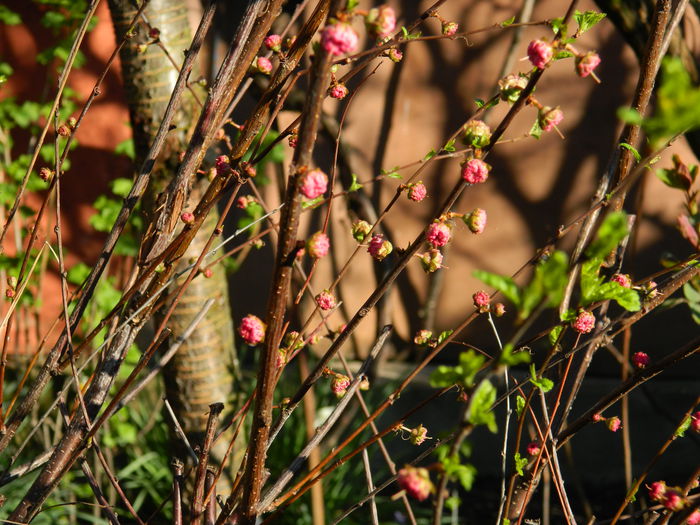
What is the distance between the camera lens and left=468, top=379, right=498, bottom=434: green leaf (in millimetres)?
637

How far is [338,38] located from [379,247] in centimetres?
41

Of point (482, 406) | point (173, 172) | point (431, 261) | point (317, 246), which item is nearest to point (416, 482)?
point (482, 406)

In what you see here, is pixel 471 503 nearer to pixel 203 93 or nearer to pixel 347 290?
pixel 347 290

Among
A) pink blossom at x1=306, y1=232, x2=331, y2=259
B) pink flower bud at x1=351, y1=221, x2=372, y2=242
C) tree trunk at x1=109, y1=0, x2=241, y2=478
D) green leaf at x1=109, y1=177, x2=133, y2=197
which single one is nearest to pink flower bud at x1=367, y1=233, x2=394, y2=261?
pink flower bud at x1=351, y1=221, x2=372, y2=242

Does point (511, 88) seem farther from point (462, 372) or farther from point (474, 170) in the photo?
point (462, 372)

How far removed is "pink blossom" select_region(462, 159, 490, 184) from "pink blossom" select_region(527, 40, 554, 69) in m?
0.13

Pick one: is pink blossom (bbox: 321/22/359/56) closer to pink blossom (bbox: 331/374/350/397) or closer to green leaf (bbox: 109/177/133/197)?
pink blossom (bbox: 331/374/350/397)

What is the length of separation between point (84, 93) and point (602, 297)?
8.90 feet

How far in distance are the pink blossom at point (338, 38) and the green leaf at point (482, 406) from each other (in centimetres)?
33

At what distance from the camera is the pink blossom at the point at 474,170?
2.63 feet

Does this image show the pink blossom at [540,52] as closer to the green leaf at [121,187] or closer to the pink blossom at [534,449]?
the pink blossom at [534,449]

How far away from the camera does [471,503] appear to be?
291 cm

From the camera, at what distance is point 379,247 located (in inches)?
37.0

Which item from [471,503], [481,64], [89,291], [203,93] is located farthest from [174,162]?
[471,503]
